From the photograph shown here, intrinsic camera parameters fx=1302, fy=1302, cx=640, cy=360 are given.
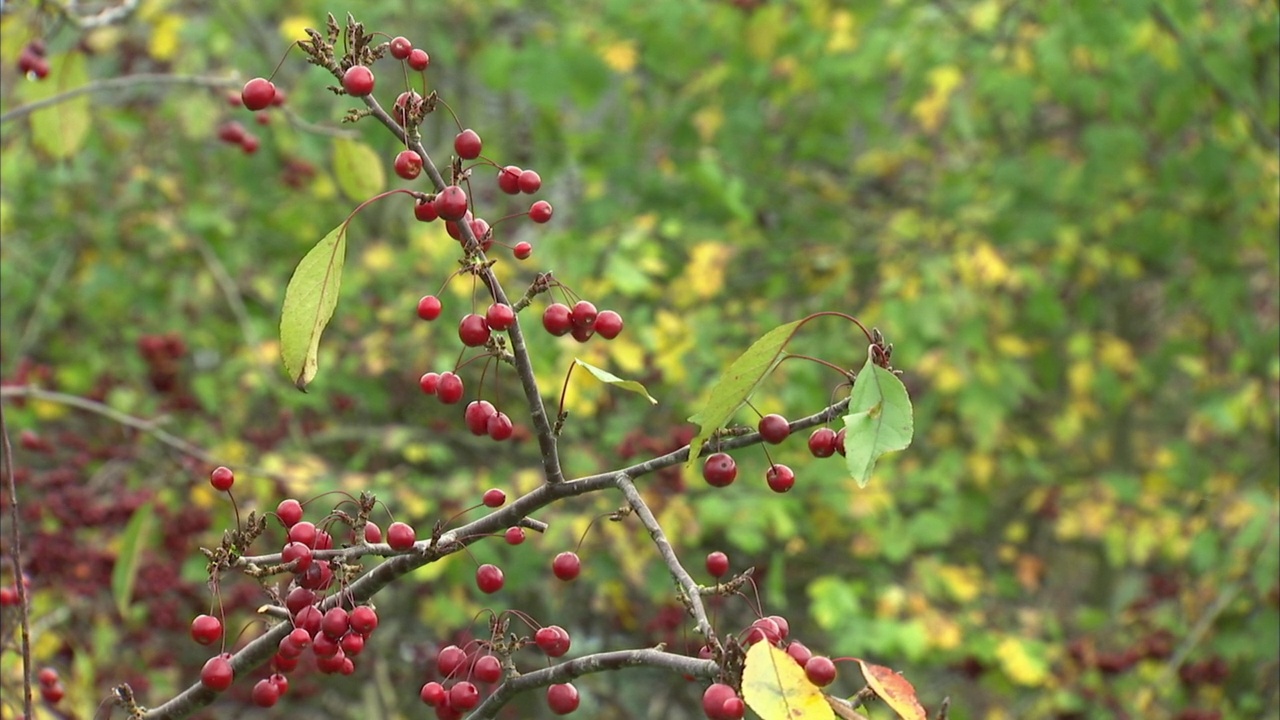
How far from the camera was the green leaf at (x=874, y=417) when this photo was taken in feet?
3.56

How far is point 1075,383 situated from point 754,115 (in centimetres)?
208

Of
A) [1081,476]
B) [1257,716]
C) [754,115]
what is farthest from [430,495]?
[1081,476]

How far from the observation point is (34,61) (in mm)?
2609

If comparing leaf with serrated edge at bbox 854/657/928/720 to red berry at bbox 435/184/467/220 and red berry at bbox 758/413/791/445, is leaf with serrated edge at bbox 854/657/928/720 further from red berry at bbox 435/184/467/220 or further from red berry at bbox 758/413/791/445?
red berry at bbox 435/184/467/220

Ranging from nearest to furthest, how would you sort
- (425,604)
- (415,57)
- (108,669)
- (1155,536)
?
(415,57)
(108,669)
(425,604)
(1155,536)

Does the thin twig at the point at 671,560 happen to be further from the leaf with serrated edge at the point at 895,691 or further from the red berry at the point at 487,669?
the red berry at the point at 487,669

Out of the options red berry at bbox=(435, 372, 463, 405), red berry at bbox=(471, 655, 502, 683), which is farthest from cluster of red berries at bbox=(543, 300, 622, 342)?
red berry at bbox=(471, 655, 502, 683)

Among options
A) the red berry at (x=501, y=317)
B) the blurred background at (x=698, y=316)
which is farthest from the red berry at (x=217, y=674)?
the blurred background at (x=698, y=316)

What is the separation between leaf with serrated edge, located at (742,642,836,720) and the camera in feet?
3.03

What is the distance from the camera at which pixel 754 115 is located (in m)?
5.15

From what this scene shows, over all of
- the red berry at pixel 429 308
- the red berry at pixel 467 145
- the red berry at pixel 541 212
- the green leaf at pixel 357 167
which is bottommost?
the green leaf at pixel 357 167

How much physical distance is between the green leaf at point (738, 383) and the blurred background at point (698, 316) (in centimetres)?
233

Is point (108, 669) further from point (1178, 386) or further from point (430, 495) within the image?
point (1178, 386)

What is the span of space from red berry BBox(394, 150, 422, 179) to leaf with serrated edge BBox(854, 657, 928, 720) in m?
0.54
